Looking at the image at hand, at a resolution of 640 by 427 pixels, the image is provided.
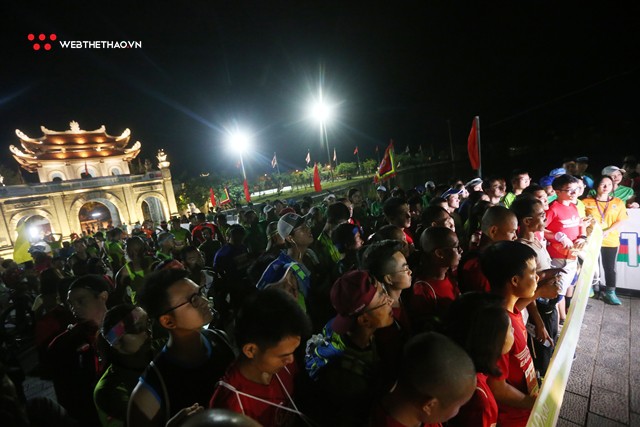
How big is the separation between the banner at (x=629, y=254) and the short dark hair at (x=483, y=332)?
4.35m

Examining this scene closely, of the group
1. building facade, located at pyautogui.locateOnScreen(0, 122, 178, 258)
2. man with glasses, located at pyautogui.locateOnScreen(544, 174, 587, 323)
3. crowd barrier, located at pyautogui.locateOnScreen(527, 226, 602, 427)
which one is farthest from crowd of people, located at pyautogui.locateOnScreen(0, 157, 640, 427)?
building facade, located at pyautogui.locateOnScreen(0, 122, 178, 258)

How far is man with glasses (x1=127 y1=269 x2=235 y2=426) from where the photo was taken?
5.06ft

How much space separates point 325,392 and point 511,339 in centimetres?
110

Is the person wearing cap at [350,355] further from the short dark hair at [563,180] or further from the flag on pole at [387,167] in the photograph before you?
the flag on pole at [387,167]

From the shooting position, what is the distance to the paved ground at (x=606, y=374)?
2.59 metres

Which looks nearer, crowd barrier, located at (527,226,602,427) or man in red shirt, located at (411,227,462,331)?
crowd barrier, located at (527,226,602,427)

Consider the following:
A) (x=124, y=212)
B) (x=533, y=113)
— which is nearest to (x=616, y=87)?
(x=533, y=113)

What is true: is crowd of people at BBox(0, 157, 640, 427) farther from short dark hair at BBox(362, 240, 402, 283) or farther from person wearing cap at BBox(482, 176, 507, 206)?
person wearing cap at BBox(482, 176, 507, 206)

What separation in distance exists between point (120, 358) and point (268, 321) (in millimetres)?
1147

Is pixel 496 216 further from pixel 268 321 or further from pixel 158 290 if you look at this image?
pixel 158 290

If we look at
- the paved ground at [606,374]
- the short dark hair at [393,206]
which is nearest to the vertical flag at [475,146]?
the short dark hair at [393,206]

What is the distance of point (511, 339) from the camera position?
5.64 feet

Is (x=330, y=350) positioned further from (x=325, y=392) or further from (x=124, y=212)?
(x=124, y=212)

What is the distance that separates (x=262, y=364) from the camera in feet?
5.00
